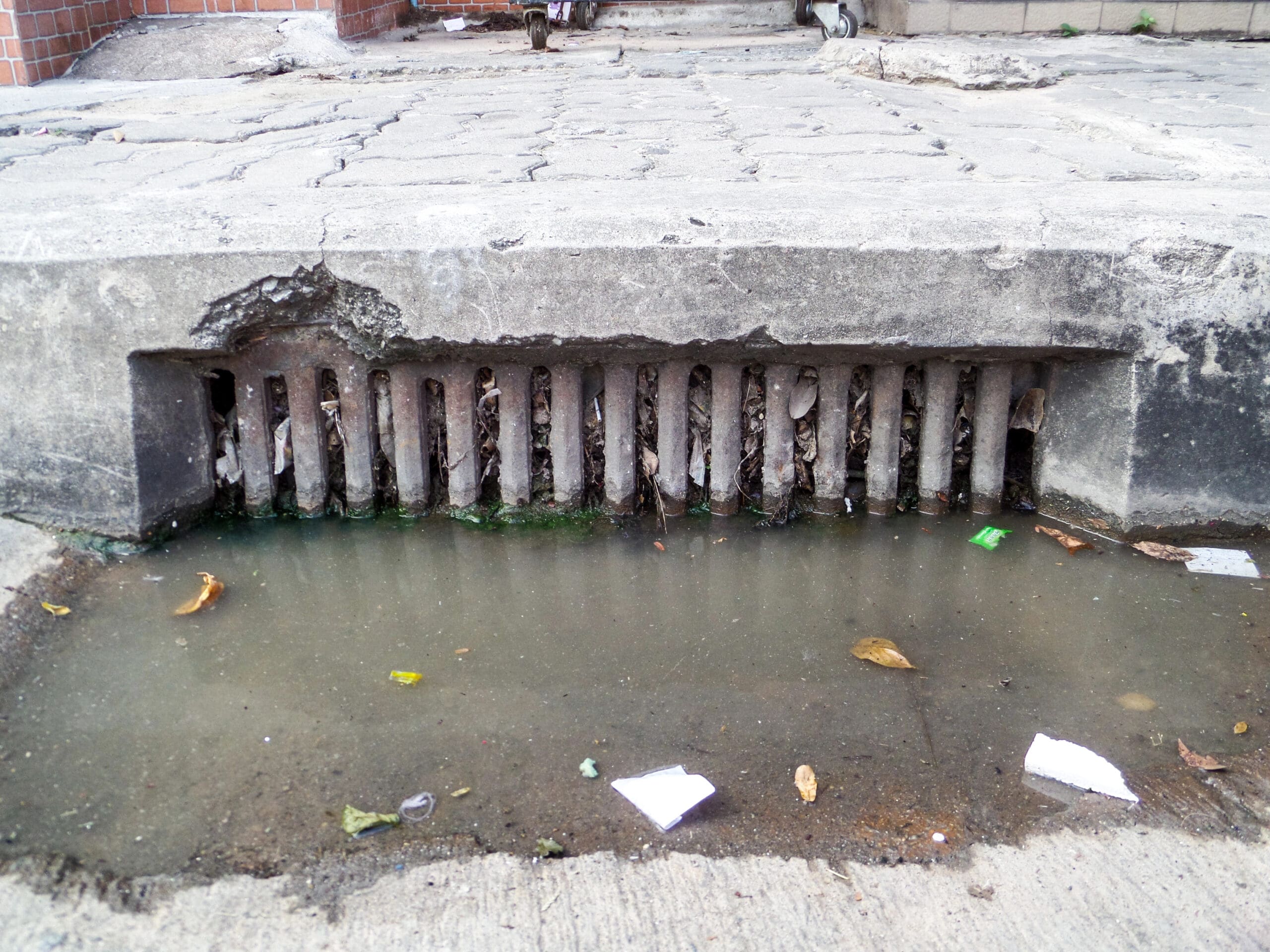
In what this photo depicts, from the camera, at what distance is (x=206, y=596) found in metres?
1.95

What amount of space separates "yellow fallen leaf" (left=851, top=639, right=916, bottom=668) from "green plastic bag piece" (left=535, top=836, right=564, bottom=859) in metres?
0.68

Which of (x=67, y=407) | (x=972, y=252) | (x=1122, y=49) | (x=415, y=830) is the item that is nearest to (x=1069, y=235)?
(x=972, y=252)

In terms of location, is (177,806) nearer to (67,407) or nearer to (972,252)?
(67,407)

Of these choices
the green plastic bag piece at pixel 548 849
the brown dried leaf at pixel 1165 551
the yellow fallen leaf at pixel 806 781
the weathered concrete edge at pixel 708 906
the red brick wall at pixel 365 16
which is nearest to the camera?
the weathered concrete edge at pixel 708 906

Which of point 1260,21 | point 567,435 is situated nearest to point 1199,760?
point 567,435

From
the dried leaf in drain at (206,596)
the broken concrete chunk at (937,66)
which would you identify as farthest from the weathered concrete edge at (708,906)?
the broken concrete chunk at (937,66)

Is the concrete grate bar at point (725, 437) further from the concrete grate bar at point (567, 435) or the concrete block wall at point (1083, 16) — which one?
the concrete block wall at point (1083, 16)

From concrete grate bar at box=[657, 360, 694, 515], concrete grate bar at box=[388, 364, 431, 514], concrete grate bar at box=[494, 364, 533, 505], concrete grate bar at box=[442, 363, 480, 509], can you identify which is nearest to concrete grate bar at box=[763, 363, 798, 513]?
concrete grate bar at box=[657, 360, 694, 515]

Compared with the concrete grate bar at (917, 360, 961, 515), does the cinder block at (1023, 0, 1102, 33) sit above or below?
above

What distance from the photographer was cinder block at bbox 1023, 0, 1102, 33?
518 centimetres

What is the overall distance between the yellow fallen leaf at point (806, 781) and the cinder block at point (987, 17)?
4794 millimetres

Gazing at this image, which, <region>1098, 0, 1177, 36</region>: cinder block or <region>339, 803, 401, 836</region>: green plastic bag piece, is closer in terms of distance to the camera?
<region>339, 803, 401, 836</region>: green plastic bag piece

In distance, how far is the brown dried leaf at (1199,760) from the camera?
1.49 meters

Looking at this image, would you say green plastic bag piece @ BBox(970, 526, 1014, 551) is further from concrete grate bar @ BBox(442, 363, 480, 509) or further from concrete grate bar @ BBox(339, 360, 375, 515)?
concrete grate bar @ BBox(339, 360, 375, 515)
